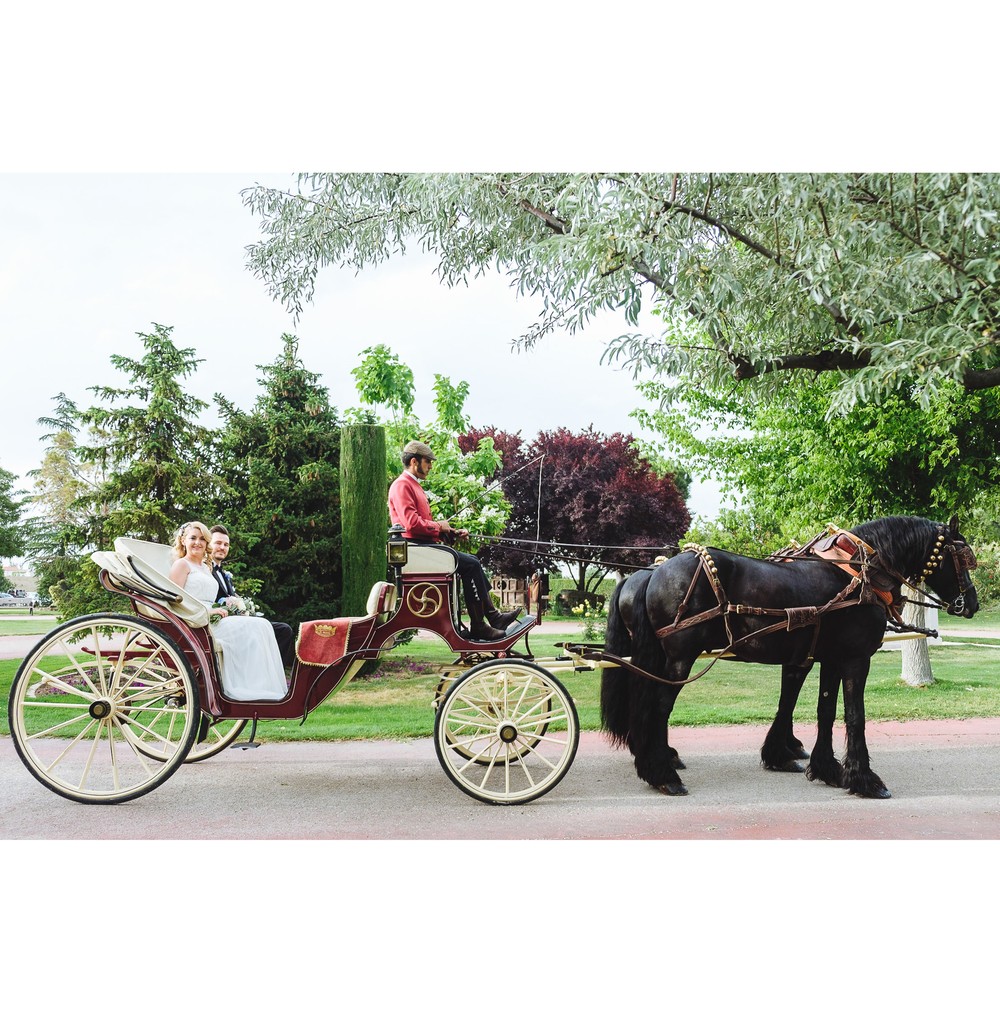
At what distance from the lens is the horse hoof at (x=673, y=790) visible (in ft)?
16.3

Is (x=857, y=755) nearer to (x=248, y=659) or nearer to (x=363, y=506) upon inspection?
(x=248, y=659)

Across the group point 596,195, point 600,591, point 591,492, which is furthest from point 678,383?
point 600,591

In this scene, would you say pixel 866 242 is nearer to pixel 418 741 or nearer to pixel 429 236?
pixel 429 236

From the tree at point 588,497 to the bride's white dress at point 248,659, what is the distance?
6.27 m

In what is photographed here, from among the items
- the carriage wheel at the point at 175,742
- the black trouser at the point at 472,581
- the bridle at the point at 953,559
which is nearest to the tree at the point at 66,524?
the carriage wheel at the point at 175,742

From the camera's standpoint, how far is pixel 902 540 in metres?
5.30

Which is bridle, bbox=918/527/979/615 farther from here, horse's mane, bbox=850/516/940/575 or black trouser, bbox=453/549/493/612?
black trouser, bbox=453/549/493/612

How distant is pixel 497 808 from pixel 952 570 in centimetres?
310

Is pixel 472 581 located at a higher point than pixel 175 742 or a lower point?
higher

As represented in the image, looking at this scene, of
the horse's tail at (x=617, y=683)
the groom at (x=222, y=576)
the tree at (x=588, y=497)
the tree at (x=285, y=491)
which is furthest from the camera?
the tree at (x=588, y=497)

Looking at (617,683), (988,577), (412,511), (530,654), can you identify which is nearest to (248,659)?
(412,511)

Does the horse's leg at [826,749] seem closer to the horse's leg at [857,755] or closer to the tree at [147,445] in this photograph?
the horse's leg at [857,755]

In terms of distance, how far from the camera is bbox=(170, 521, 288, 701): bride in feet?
15.9
